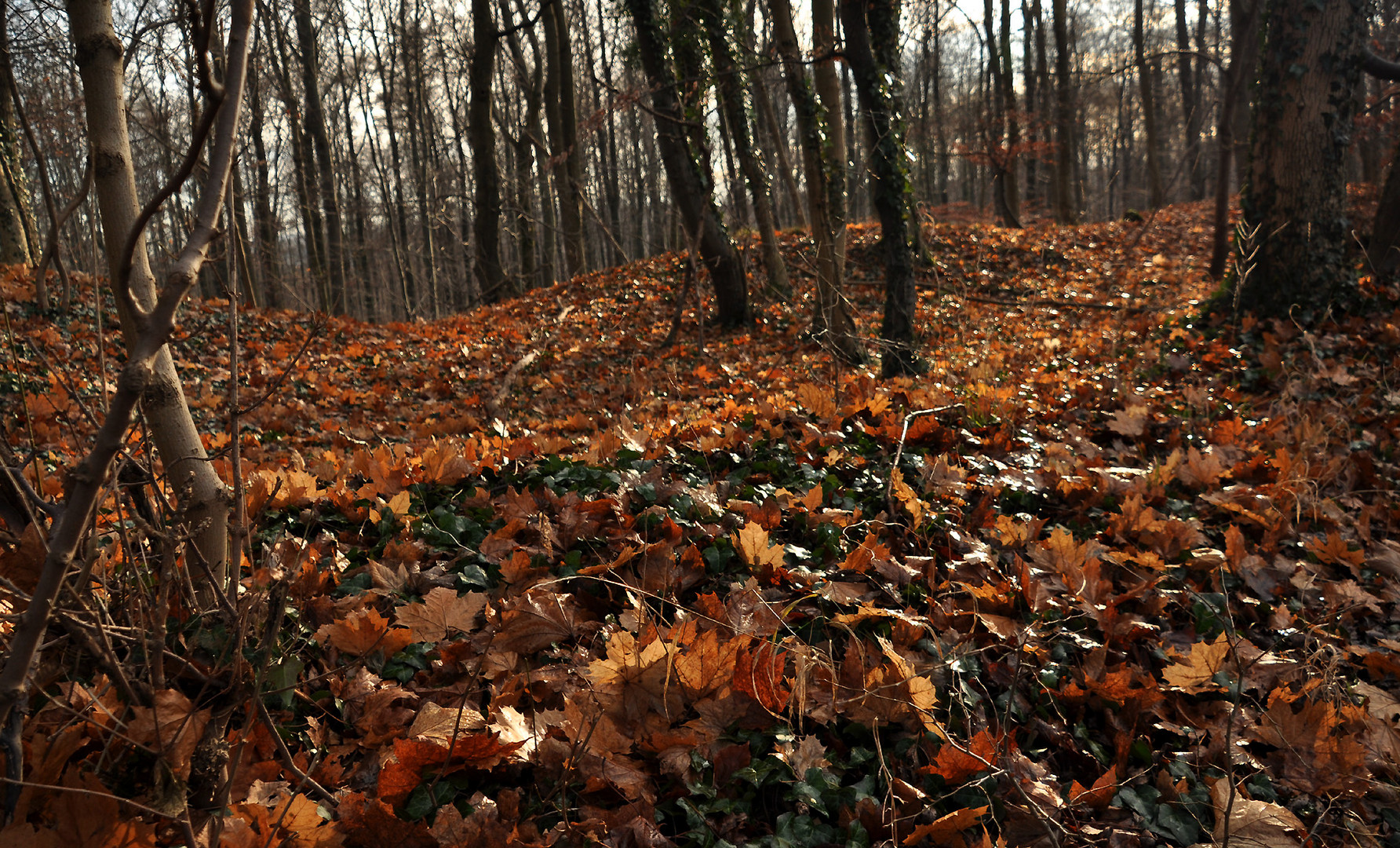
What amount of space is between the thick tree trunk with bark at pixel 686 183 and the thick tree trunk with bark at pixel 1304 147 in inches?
202

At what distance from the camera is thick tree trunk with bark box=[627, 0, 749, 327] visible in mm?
8562

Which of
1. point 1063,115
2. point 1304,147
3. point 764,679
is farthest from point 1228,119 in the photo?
point 764,679

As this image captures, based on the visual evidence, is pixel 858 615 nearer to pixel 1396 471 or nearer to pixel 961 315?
pixel 1396 471

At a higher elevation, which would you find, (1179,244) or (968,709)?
(1179,244)

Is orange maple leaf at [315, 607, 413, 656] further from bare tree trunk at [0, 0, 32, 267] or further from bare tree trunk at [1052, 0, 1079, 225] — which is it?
bare tree trunk at [1052, 0, 1079, 225]

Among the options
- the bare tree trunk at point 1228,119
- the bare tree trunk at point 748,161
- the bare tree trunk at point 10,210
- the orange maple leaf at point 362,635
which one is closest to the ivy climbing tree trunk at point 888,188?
the bare tree trunk at point 748,161

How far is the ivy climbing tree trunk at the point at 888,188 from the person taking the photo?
5.98 metres

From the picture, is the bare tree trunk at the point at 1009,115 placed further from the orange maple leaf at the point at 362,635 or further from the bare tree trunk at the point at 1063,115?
the orange maple leaf at the point at 362,635

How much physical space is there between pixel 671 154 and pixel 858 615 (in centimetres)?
783

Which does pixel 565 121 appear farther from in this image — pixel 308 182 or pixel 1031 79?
pixel 1031 79

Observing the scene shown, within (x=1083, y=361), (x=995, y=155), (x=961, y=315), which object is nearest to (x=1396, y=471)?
(x=1083, y=361)

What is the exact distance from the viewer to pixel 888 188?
6.09 m

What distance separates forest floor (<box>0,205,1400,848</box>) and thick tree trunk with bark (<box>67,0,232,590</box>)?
114mm

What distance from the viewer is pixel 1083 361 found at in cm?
630
